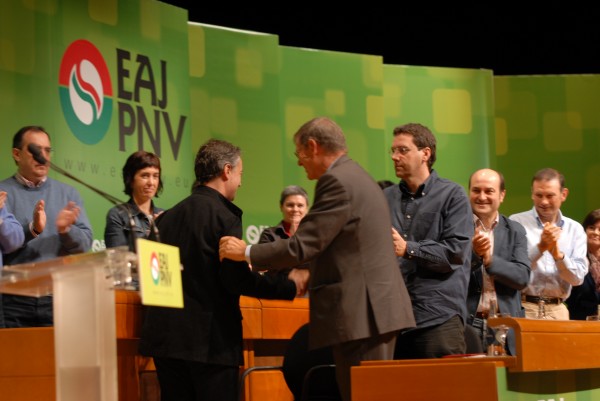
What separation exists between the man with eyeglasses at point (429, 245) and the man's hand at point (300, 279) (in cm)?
48

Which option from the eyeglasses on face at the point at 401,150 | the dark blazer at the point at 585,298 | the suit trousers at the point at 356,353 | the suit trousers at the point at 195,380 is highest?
the eyeglasses on face at the point at 401,150

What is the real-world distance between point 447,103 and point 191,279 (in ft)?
16.3

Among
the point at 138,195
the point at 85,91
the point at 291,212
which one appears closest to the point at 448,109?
the point at 291,212

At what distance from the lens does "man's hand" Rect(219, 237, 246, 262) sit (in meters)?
3.65

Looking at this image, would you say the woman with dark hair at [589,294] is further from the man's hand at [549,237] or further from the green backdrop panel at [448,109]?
the green backdrop panel at [448,109]

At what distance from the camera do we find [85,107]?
19.0 feet

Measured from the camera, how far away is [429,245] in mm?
3984

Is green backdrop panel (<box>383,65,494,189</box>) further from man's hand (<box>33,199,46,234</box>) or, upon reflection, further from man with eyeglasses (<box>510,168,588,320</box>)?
man's hand (<box>33,199,46,234</box>)

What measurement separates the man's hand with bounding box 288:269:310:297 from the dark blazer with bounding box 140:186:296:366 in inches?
14.5

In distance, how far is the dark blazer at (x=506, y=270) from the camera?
4523mm

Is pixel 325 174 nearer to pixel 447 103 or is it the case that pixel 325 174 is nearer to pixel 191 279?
pixel 191 279

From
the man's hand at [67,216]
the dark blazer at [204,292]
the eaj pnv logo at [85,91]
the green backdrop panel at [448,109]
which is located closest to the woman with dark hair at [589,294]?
the green backdrop panel at [448,109]

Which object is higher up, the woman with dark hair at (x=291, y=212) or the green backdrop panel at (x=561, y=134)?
the green backdrop panel at (x=561, y=134)

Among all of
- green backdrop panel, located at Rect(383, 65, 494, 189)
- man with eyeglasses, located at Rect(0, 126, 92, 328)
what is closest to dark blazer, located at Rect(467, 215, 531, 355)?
man with eyeglasses, located at Rect(0, 126, 92, 328)
